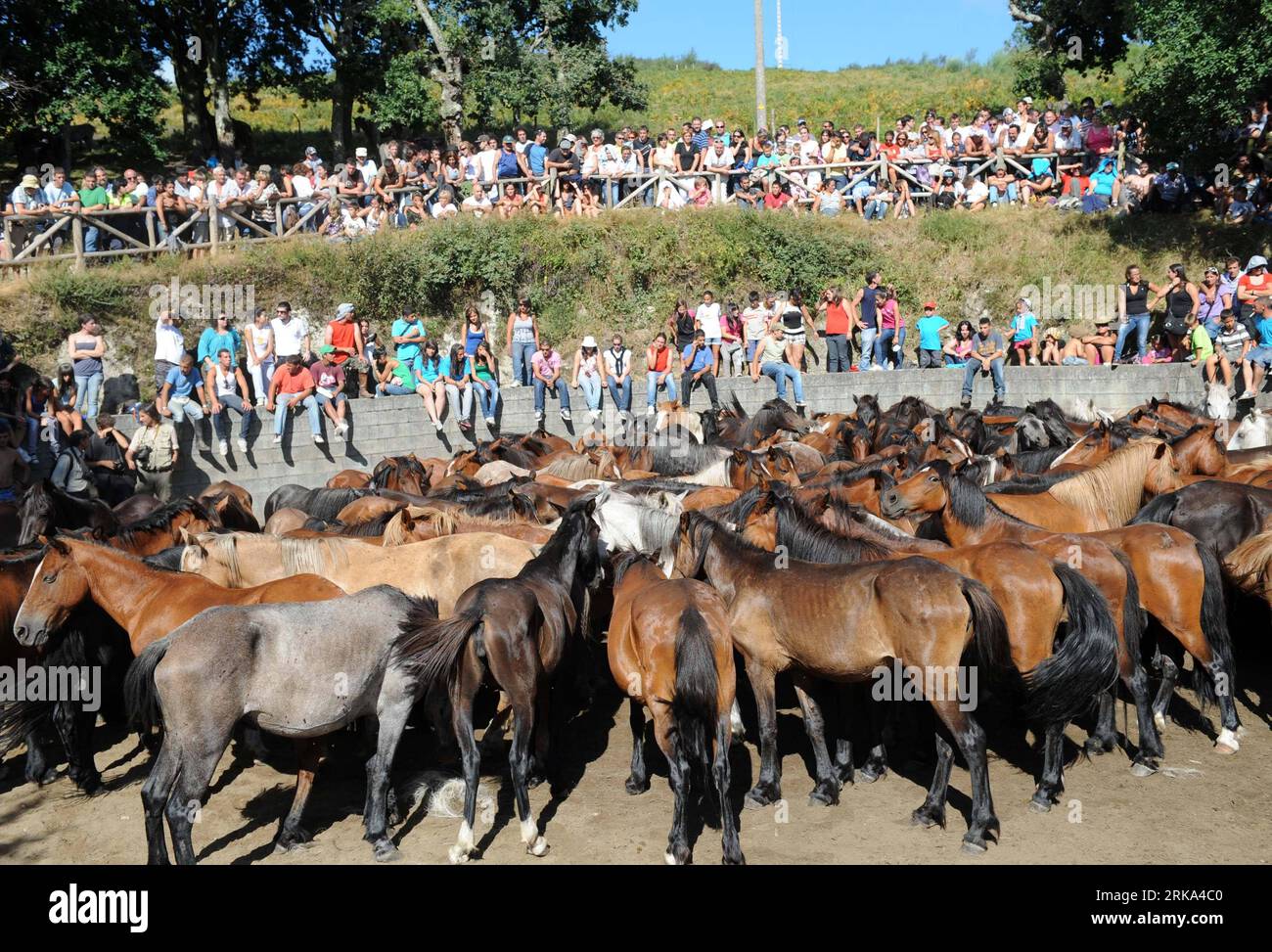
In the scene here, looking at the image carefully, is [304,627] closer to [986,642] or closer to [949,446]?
Result: [986,642]

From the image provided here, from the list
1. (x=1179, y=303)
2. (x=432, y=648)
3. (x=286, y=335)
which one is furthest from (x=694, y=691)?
(x=1179, y=303)

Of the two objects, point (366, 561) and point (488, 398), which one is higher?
point (488, 398)

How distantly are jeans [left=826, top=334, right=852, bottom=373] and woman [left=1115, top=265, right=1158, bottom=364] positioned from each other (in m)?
4.64

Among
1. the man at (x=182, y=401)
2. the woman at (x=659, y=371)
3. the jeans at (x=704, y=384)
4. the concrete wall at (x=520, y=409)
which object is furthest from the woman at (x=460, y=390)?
the man at (x=182, y=401)

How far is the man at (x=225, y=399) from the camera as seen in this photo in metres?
16.3

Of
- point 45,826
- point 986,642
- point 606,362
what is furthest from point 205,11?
point 986,642

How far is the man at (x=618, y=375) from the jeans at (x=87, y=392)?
7805mm

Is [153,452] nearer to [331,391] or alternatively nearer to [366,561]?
[331,391]

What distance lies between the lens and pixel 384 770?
7.37m

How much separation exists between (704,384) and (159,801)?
45.1 feet

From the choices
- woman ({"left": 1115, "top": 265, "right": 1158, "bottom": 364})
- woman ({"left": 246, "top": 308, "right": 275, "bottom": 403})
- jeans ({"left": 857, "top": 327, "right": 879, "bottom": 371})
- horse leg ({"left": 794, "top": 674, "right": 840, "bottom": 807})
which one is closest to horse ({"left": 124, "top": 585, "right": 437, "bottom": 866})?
horse leg ({"left": 794, "top": 674, "right": 840, "bottom": 807})

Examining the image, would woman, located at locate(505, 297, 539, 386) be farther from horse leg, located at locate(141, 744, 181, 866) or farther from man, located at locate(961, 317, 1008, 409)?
horse leg, located at locate(141, 744, 181, 866)

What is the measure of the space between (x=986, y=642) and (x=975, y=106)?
119ft

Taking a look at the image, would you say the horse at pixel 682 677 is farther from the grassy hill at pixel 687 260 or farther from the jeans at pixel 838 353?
the grassy hill at pixel 687 260
